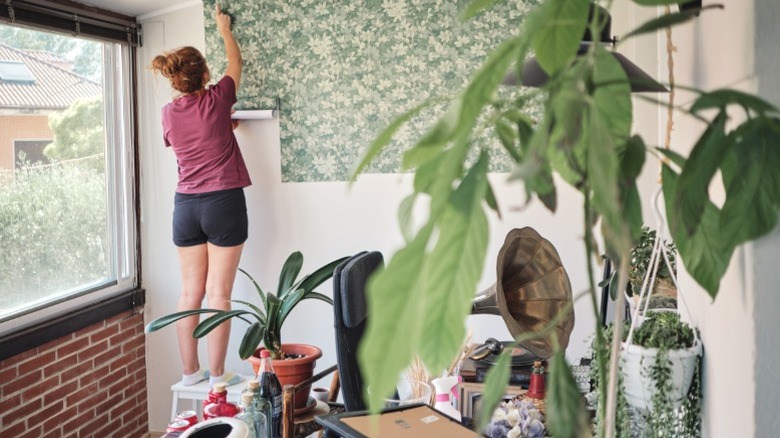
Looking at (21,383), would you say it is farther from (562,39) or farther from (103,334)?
(562,39)

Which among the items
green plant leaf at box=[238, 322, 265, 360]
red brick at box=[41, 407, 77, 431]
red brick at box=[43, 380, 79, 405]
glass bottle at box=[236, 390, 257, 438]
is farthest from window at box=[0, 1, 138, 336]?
glass bottle at box=[236, 390, 257, 438]

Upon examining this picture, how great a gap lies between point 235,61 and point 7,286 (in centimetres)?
171

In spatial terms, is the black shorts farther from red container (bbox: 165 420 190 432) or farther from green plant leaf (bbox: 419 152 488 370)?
green plant leaf (bbox: 419 152 488 370)

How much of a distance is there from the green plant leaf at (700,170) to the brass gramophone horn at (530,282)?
1904 millimetres

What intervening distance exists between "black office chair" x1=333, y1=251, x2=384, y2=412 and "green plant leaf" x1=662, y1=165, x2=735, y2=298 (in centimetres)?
169

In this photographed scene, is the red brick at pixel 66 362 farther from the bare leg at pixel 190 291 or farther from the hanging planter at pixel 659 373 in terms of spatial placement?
the hanging planter at pixel 659 373

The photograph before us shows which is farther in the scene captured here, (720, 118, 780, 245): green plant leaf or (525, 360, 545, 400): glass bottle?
(525, 360, 545, 400): glass bottle

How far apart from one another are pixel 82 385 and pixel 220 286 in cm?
86

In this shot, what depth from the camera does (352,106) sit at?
474 centimetres

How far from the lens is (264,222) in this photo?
4871 mm

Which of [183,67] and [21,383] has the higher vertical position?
[183,67]

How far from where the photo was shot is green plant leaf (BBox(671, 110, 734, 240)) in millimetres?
779

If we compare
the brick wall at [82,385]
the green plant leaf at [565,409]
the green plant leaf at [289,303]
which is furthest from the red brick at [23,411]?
the green plant leaf at [565,409]

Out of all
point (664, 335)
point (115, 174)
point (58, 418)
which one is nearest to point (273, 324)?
point (58, 418)
